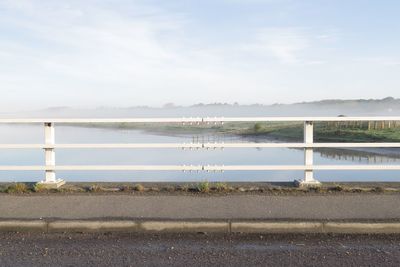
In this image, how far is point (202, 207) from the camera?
7652 millimetres

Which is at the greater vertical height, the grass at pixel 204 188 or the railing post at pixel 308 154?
the railing post at pixel 308 154

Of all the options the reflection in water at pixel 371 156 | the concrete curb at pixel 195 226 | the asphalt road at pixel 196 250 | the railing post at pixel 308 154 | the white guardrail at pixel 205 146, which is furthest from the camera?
the reflection in water at pixel 371 156

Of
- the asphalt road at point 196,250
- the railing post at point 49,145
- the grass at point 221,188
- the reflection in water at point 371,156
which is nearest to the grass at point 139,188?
the grass at point 221,188

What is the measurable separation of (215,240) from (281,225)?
906 millimetres

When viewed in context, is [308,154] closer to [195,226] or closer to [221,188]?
[221,188]

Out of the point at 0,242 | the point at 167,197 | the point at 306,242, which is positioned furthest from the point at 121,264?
the point at 167,197

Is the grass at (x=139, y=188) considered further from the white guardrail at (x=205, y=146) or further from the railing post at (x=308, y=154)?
the railing post at (x=308, y=154)

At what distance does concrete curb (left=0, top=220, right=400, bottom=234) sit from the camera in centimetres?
674

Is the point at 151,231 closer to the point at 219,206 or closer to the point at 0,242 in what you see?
the point at 219,206


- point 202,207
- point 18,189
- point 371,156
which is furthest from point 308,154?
point 371,156

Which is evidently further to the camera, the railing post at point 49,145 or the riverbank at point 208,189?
the railing post at point 49,145

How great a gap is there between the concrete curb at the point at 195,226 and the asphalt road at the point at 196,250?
0.14 meters

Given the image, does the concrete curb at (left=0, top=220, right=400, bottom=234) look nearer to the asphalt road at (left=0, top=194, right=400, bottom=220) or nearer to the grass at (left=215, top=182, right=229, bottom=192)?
the asphalt road at (left=0, top=194, right=400, bottom=220)

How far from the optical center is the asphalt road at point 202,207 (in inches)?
283
